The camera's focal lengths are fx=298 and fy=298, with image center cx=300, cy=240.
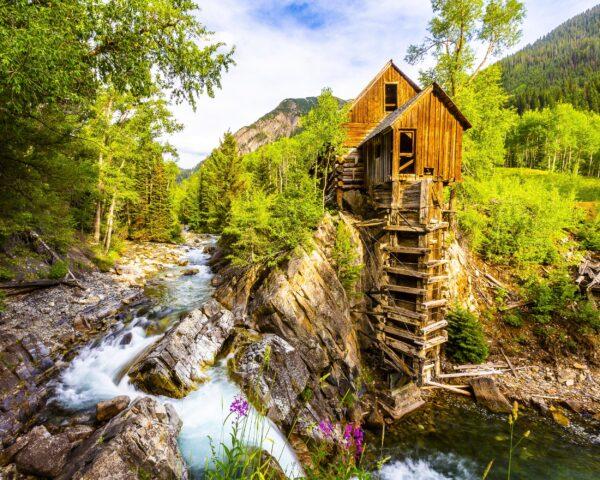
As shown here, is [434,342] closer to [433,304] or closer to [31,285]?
[433,304]

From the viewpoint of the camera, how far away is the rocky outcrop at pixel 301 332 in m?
9.49

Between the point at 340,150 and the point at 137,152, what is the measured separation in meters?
16.6

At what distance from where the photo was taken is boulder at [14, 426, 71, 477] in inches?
250

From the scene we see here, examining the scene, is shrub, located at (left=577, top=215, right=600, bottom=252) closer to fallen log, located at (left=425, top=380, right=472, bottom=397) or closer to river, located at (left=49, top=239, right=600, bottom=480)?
river, located at (left=49, top=239, right=600, bottom=480)

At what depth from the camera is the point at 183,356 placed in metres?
9.73

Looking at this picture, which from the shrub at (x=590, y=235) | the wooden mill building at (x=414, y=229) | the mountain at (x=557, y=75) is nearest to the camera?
the wooden mill building at (x=414, y=229)

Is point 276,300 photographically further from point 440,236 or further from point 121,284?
point 121,284

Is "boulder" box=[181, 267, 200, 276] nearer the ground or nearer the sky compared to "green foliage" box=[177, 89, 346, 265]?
nearer the ground

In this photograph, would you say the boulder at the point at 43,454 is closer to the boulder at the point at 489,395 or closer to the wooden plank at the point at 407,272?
the wooden plank at the point at 407,272

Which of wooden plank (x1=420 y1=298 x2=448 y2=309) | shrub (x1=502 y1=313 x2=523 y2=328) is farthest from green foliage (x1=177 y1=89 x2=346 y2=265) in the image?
shrub (x1=502 y1=313 x2=523 y2=328)

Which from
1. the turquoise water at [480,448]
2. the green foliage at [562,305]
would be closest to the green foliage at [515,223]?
the green foliage at [562,305]

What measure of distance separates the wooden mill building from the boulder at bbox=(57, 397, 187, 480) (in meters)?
9.49

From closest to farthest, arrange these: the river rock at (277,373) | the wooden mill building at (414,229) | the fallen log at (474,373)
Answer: the river rock at (277,373)
the wooden mill building at (414,229)
the fallen log at (474,373)

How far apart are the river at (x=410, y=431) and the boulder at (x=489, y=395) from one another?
44 cm
